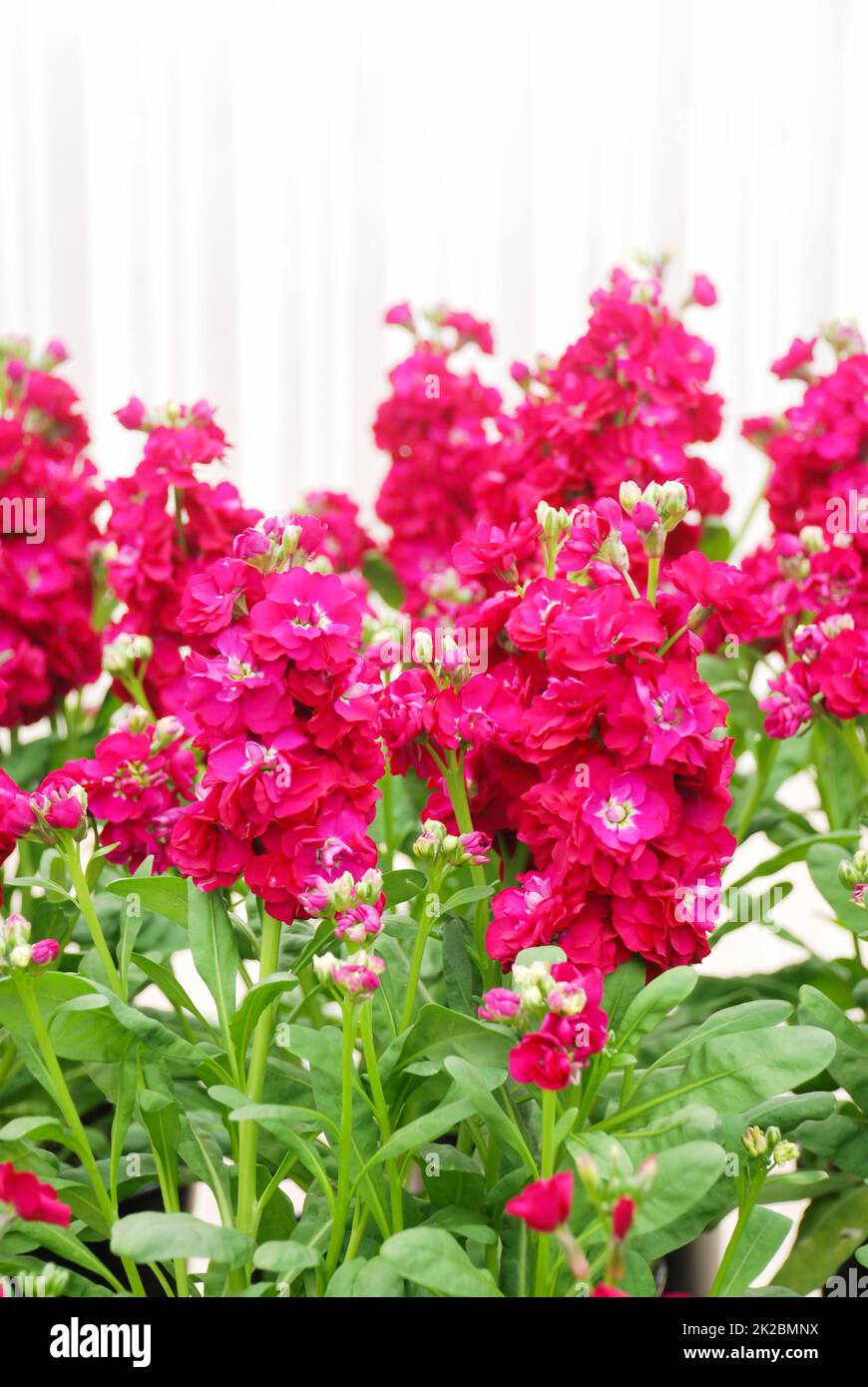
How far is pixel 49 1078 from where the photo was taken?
811mm

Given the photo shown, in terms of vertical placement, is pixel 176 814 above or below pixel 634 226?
below

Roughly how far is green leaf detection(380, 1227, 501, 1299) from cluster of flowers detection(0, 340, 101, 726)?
74cm

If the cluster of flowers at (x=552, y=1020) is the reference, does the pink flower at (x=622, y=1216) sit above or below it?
below

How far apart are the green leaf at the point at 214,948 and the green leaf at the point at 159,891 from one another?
0.01 meters

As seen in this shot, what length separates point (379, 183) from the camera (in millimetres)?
2680

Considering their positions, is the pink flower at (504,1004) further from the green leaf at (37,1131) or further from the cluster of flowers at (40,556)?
the cluster of flowers at (40,556)

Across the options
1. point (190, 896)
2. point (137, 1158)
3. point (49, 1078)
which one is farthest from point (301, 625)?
point (137, 1158)

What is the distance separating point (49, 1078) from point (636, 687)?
414 millimetres

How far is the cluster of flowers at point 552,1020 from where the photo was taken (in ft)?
2.08

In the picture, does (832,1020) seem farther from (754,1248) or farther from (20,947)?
(20,947)

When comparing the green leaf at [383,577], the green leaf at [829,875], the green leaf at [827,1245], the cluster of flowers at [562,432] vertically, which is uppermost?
the cluster of flowers at [562,432]

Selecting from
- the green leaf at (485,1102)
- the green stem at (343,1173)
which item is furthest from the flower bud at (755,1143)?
the green stem at (343,1173)

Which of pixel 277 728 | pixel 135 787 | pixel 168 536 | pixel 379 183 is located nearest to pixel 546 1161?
pixel 277 728
